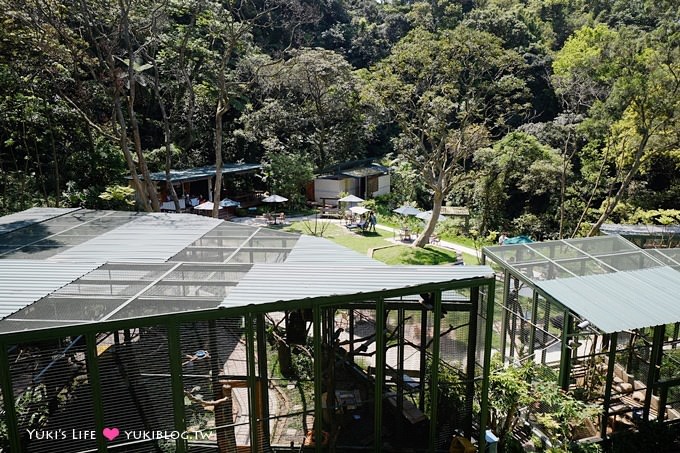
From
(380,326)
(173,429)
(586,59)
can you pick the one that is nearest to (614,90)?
(586,59)

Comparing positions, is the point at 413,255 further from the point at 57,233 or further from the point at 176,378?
the point at 176,378

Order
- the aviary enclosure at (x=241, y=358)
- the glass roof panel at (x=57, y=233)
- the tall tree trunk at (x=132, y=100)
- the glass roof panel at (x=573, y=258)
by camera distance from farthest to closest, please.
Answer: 1. the tall tree trunk at (x=132, y=100)
2. the glass roof panel at (x=573, y=258)
3. the glass roof panel at (x=57, y=233)
4. the aviary enclosure at (x=241, y=358)

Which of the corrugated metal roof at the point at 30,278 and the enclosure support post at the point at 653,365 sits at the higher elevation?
the corrugated metal roof at the point at 30,278

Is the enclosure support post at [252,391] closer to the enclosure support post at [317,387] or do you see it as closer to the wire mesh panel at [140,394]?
the enclosure support post at [317,387]

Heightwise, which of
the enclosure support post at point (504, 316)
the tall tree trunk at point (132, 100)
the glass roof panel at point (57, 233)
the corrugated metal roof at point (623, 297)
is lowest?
the enclosure support post at point (504, 316)

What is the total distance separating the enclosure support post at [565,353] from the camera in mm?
9164

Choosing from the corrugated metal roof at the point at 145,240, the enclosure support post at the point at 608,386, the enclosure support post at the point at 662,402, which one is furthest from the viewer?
the enclosure support post at the point at 662,402

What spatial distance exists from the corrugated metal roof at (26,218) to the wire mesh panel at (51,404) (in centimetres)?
563

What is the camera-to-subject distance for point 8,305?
20.0 feet

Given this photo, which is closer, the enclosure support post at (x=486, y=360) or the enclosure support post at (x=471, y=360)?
the enclosure support post at (x=486, y=360)

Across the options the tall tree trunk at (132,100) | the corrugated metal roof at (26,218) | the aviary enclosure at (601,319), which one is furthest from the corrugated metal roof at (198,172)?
the aviary enclosure at (601,319)

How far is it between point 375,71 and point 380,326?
17.7 m

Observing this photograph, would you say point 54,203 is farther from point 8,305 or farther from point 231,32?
point 8,305

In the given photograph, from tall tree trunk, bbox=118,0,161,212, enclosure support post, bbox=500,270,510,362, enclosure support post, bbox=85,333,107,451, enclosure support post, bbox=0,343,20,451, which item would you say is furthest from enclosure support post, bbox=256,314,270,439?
tall tree trunk, bbox=118,0,161,212
